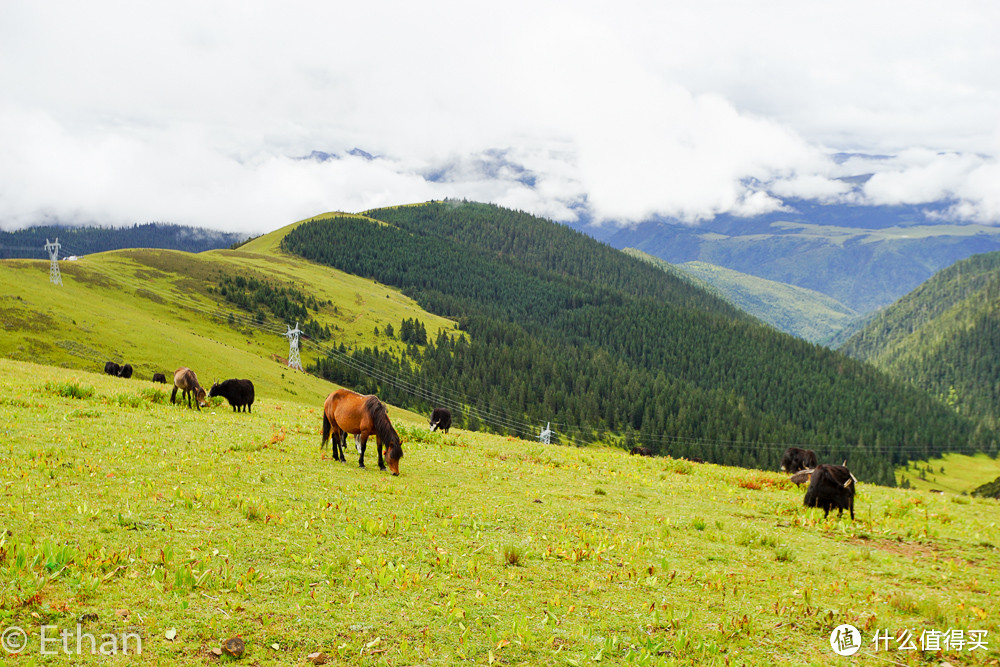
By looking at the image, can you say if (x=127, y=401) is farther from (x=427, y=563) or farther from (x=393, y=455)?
(x=427, y=563)

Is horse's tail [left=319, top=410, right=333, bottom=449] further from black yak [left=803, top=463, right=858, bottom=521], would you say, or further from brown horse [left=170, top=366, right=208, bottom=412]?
black yak [left=803, top=463, right=858, bottom=521]

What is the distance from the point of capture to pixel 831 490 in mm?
19312

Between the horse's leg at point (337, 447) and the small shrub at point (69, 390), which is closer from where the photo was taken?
the horse's leg at point (337, 447)

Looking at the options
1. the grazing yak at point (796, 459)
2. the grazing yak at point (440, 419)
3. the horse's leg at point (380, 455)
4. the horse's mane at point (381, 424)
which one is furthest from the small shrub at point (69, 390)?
the grazing yak at point (796, 459)

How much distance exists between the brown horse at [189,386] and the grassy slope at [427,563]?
875cm

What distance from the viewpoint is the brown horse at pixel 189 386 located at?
29641 mm

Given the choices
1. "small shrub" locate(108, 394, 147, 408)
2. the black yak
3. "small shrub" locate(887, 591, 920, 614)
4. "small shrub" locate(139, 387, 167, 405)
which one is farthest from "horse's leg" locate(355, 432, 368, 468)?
"small shrub" locate(139, 387, 167, 405)

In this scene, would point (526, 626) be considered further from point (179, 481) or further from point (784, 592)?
point (179, 481)

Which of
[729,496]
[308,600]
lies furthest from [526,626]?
[729,496]

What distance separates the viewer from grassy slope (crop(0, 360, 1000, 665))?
804cm

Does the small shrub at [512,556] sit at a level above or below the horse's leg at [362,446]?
below

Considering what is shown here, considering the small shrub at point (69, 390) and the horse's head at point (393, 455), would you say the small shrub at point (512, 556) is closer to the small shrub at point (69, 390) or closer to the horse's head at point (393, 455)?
the horse's head at point (393, 455)

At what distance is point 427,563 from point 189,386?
24.1 meters

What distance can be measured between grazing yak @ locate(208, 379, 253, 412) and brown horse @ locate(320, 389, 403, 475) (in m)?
14.6
